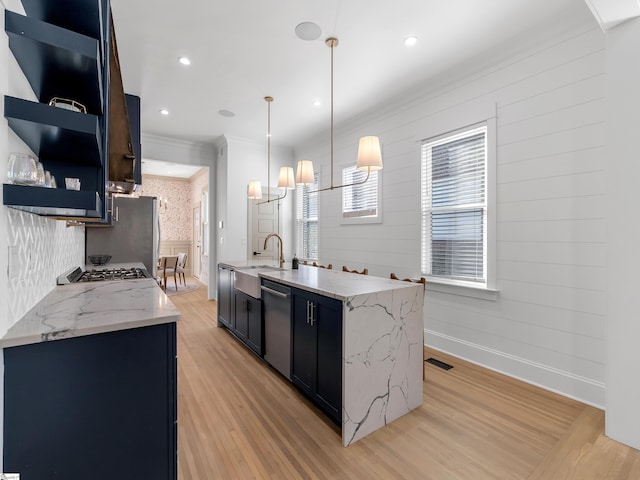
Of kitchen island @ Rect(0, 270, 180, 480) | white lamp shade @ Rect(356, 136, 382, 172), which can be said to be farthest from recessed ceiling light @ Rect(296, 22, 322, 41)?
kitchen island @ Rect(0, 270, 180, 480)

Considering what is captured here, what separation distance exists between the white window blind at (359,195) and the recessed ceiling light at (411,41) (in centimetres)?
169

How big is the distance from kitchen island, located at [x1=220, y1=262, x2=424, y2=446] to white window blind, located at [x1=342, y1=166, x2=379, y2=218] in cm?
219

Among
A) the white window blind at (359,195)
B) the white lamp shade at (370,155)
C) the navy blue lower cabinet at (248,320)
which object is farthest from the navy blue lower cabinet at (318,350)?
the white window blind at (359,195)

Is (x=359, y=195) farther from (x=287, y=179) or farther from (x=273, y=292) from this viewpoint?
(x=273, y=292)

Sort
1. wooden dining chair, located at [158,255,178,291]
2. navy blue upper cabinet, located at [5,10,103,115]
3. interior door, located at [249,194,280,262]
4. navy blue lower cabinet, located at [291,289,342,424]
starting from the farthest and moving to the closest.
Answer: wooden dining chair, located at [158,255,178,291]
interior door, located at [249,194,280,262]
navy blue lower cabinet, located at [291,289,342,424]
navy blue upper cabinet, located at [5,10,103,115]

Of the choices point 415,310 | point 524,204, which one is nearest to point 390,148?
point 524,204

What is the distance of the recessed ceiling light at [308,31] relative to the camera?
2.68 meters

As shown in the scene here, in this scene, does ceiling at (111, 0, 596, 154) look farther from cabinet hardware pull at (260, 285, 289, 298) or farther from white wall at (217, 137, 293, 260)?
cabinet hardware pull at (260, 285, 289, 298)

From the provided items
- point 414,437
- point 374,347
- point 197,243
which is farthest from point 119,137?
point 197,243

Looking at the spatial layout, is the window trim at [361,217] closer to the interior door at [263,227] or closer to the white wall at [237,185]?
the interior door at [263,227]

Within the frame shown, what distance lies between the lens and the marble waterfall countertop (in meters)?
1.16

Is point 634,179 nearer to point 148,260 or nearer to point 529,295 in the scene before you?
point 529,295

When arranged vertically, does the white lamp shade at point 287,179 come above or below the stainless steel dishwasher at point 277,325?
above

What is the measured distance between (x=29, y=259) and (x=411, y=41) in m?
3.28
